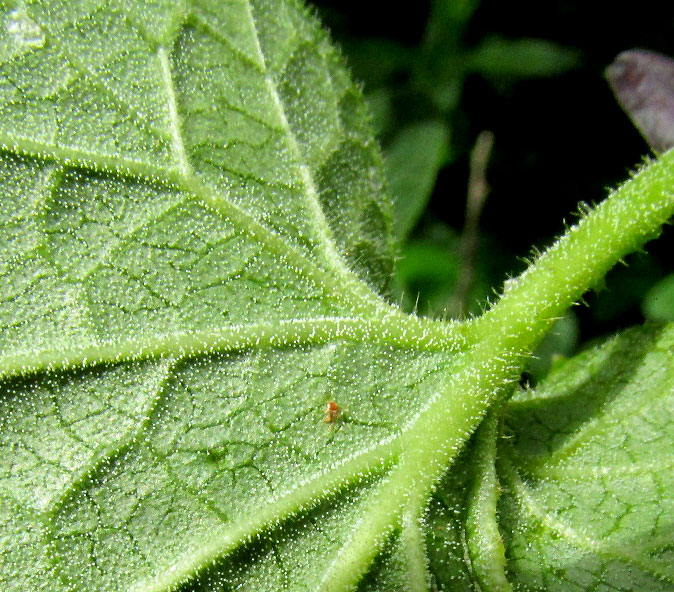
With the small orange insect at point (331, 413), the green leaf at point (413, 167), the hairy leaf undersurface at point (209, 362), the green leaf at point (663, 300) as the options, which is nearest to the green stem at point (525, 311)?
the hairy leaf undersurface at point (209, 362)

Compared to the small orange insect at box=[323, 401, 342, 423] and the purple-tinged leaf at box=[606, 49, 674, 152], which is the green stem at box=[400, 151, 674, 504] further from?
the purple-tinged leaf at box=[606, 49, 674, 152]

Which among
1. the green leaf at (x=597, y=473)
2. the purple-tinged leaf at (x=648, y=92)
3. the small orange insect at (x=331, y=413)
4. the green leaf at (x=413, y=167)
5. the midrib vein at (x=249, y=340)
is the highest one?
the green leaf at (x=413, y=167)

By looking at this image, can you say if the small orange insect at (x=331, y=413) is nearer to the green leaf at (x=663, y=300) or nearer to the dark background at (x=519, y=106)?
the green leaf at (x=663, y=300)

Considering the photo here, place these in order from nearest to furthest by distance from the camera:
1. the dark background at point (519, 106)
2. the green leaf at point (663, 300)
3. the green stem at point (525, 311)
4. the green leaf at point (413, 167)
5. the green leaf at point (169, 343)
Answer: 1. the green leaf at point (169, 343)
2. the green stem at point (525, 311)
3. the green leaf at point (663, 300)
4. the green leaf at point (413, 167)
5. the dark background at point (519, 106)

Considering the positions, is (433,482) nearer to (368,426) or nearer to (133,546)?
(368,426)

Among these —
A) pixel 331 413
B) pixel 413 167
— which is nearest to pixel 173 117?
pixel 331 413

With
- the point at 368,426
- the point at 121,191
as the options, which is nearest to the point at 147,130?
the point at 121,191

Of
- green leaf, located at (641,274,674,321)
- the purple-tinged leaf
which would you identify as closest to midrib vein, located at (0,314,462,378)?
the purple-tinged leaf
